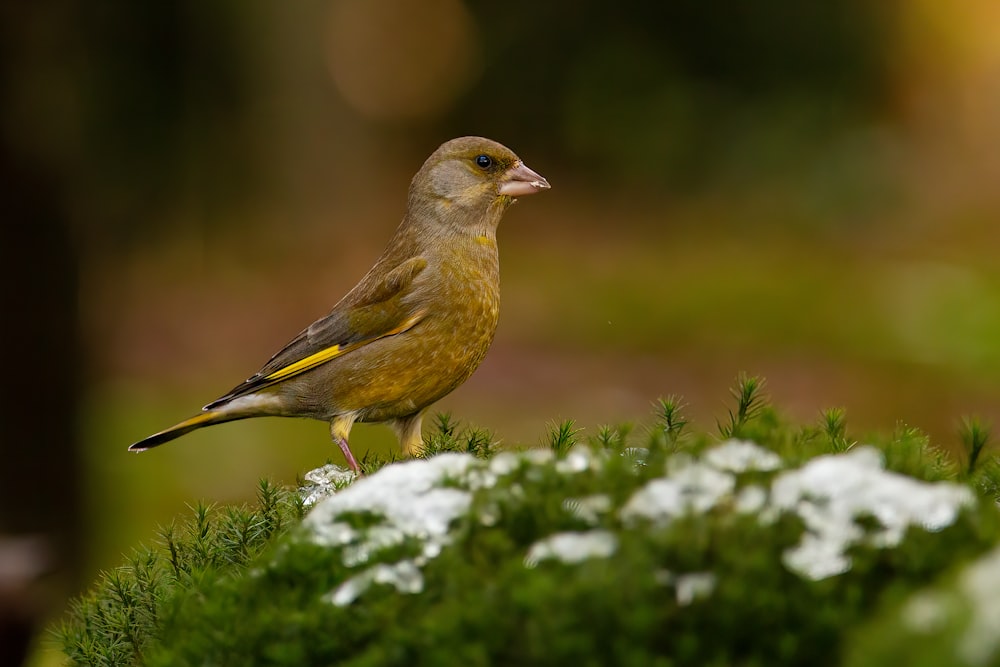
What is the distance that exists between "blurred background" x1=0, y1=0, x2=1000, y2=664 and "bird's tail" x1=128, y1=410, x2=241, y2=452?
500 centimetres

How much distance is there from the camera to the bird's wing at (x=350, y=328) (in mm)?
5660

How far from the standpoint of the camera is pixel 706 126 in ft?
57.8

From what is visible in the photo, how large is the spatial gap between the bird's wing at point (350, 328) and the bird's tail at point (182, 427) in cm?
5

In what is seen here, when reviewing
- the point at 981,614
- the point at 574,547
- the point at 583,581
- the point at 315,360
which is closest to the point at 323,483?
the point at 315,360

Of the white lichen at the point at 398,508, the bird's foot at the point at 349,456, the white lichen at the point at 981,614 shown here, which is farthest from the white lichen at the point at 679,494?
the bird's foot at the point at 349,456

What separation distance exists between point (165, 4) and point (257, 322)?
4408 mm

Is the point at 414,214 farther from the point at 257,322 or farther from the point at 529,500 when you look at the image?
the point at 257,322

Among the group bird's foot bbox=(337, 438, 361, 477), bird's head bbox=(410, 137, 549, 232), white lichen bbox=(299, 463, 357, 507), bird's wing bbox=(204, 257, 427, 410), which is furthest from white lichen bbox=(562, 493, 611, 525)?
bird's head bbox=(410, 137, 549, 232)

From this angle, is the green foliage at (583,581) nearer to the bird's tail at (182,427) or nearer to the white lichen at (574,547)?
the white lichen at (574,547)

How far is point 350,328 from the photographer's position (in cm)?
579

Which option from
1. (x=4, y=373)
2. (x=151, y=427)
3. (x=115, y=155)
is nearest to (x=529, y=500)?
(x=4, y=373)

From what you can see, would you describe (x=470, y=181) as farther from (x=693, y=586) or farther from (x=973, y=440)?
(x=693, y=586)

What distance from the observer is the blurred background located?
1242cm

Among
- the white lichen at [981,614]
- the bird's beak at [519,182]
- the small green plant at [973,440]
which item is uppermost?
the bird's beak at [519,182]
